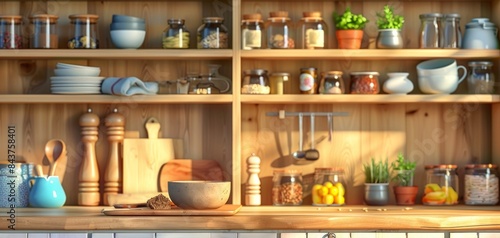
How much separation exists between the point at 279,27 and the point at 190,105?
554 mm

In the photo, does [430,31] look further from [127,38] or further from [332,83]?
[127,38]

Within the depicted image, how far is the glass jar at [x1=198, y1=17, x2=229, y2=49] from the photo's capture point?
4.36 metres

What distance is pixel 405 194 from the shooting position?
438 cm

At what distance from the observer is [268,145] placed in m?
4.57

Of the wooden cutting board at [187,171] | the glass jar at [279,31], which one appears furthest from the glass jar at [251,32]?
the wooden cutting board at [187,171]

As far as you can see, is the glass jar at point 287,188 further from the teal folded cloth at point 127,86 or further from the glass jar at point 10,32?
the glass jar at point 10,32

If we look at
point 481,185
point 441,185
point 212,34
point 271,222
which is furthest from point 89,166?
point 481,185

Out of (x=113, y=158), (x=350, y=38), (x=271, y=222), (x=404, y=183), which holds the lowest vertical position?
(x=271, y=222)

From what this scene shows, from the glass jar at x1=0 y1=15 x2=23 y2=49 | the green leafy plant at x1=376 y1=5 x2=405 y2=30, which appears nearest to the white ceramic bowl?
the glass jar at x1=0 y1=15 x2=23 y2=49

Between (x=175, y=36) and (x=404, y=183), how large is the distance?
3.98ft

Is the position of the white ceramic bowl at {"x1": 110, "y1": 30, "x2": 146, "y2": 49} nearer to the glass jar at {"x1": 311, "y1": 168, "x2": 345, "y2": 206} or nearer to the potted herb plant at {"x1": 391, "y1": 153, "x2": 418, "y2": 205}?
the glass jar at {"x1": 311, "y1": 168, "x2": 345, "y2": 206}

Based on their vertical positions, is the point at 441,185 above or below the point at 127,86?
below

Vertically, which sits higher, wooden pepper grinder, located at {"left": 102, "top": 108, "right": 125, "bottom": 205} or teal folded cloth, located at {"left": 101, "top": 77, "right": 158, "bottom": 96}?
teal folded cloth, located at {"left": 101, "top": 77, "right": 158, "bottom": 96}

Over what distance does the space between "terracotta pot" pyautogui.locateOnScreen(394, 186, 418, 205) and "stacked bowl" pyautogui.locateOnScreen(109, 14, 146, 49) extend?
1.32 meters
